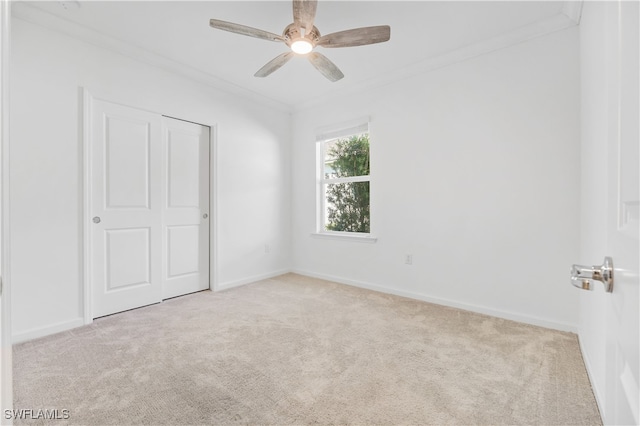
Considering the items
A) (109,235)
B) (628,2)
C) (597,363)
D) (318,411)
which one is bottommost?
(318,411)

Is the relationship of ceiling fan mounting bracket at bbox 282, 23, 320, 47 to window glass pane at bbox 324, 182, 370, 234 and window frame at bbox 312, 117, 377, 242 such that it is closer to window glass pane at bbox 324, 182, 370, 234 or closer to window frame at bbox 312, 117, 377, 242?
window frame at bbox 312, 117, 377, 242

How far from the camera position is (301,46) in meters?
2.31

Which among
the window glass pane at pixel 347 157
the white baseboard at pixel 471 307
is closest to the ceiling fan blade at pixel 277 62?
the window glass pane at pixel 347 157

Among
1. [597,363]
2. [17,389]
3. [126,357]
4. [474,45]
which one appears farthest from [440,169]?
[17,389]

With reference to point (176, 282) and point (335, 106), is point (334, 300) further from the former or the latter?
point (335, 106)

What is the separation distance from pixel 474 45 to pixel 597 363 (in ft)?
8.95

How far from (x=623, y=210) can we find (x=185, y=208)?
3.65 metres

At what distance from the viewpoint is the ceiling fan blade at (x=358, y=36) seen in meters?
2.10

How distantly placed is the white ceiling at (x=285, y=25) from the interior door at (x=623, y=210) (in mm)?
2196

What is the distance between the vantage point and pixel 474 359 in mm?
2016

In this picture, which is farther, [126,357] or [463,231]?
[463,231]

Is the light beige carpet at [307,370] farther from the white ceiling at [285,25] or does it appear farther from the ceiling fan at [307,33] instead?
the white ceiling at [285,25]

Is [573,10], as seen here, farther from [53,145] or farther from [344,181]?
[53,145]

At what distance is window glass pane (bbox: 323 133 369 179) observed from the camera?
400 centimetres
